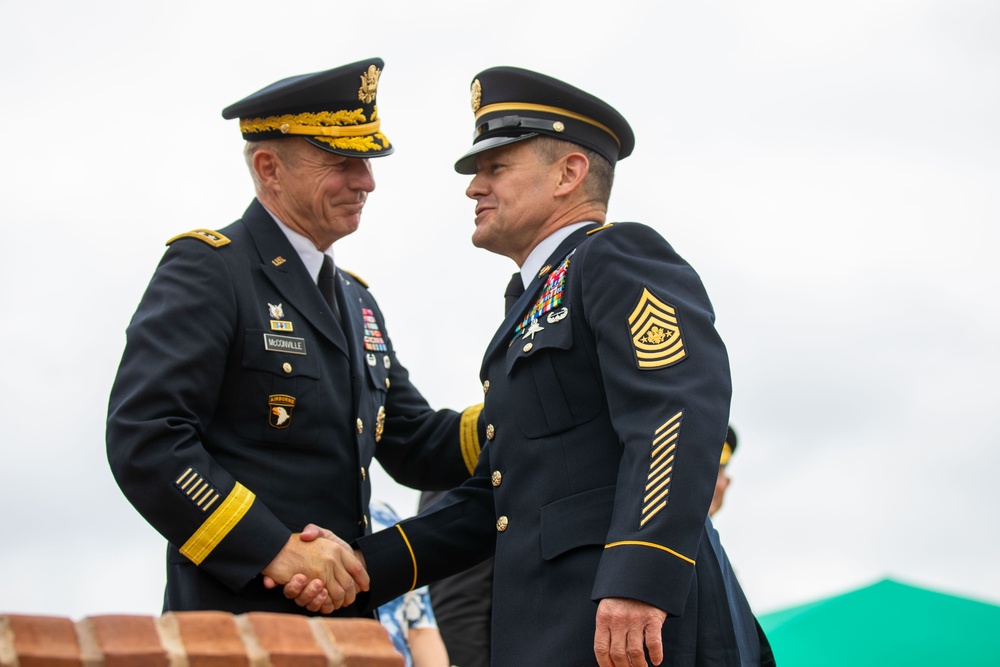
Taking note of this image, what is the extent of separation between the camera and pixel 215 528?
393cm

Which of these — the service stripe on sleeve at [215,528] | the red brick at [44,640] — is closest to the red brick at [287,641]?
the red brick at [44,640]

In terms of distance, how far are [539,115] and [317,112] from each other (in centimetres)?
79

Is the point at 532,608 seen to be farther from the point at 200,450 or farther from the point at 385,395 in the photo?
the point at 385,395

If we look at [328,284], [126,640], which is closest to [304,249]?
[328,284]

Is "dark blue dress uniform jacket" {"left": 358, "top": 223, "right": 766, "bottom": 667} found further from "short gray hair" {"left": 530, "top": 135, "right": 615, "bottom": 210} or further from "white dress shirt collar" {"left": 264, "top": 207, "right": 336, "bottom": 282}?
"white dress shirt collar" {"left": 264, "top": 207, "right": 336, "bottom": 282}

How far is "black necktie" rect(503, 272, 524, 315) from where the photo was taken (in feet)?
14.8

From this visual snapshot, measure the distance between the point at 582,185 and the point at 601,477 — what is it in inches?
48.3

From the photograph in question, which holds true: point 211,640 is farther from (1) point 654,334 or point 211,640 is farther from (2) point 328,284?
(2) point 328,284

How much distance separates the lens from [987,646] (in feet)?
20.5

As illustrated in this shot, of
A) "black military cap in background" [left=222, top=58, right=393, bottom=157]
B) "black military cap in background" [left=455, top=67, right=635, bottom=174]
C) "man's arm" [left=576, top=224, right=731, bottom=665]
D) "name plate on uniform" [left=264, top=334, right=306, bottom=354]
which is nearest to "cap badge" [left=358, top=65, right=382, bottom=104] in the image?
"black military cap in background" [left=222, top=58, right=393, bottom=157]

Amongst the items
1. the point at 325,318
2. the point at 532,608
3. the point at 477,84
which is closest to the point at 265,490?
the point at 325,318

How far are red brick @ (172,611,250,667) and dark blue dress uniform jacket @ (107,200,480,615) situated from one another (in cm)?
173

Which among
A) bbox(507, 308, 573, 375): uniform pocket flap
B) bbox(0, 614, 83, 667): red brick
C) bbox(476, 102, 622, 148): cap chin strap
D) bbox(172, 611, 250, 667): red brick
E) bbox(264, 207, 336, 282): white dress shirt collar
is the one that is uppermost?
bbox(476, 102, 622, 148): cap chin strap

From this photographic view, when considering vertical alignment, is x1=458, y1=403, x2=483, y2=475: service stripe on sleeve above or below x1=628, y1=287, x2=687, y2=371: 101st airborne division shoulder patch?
below
